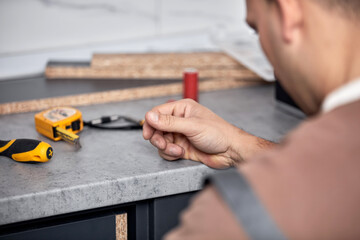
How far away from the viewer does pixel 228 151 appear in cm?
110

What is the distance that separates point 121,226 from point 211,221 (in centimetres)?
59

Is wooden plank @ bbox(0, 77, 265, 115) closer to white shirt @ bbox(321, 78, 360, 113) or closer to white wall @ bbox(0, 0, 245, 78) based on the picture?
white wall @ bbox(0, 0, 245, 78)

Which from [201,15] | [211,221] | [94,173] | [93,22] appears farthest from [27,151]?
[201,15]

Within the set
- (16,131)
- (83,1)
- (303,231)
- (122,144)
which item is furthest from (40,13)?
(303,231)

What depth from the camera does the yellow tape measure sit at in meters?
1.15

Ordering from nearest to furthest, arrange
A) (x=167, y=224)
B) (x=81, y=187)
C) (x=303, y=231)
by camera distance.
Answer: (x=303, y=231), (x=81, y=187), (x=167, y=224)

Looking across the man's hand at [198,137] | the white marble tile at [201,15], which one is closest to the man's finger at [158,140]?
the man's hand at [198,137]

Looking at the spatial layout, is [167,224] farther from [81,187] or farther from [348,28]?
[348,28]

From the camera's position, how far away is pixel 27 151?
1030mm

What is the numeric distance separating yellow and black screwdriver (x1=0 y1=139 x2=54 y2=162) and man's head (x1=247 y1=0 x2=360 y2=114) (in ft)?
1.85

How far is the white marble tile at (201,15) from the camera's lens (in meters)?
1.92

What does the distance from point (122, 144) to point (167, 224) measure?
0.23 m

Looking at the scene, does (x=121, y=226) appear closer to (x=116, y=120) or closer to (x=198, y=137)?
(x=198, y=137)

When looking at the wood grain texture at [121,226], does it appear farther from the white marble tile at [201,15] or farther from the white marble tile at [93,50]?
the white marble tile at [201,15]
